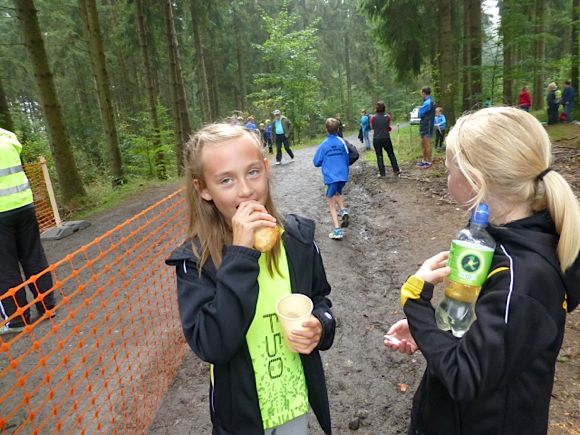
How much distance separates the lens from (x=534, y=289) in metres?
1.26

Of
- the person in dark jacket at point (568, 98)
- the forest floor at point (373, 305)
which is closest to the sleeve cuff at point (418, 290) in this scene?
the forest floor at point (373, 305)

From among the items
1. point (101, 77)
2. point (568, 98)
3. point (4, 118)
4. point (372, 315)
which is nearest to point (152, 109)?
point (101, 77)

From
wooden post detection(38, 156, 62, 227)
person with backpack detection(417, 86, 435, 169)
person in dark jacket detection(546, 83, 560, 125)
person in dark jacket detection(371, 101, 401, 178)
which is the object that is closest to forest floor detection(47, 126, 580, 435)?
person in dark jacket detection(371, 101, 401, 178)

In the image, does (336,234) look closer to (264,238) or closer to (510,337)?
(264,238)

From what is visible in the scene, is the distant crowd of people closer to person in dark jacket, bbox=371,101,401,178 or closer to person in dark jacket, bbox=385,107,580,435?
person in dark jacket, bbox=371,101,401,178

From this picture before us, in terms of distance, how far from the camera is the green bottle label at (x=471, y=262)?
4.36 feet

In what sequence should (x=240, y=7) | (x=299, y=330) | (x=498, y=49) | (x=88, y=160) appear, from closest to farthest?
(x=299, y=330), (x=498, y=49), (x=88, y=160), (x=240, y=7)

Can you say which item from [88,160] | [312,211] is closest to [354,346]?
[312,211]

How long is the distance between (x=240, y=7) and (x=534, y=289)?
2929cm

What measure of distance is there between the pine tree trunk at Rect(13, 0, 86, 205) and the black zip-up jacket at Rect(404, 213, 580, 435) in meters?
10.2

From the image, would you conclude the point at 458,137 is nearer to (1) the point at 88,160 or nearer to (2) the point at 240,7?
(1) the point at 88,160

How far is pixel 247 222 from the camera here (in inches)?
62.1

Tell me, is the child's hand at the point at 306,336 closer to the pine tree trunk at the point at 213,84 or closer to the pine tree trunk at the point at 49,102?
the pine tree trunk at the point at 49,102

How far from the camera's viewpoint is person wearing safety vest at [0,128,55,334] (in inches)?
170
